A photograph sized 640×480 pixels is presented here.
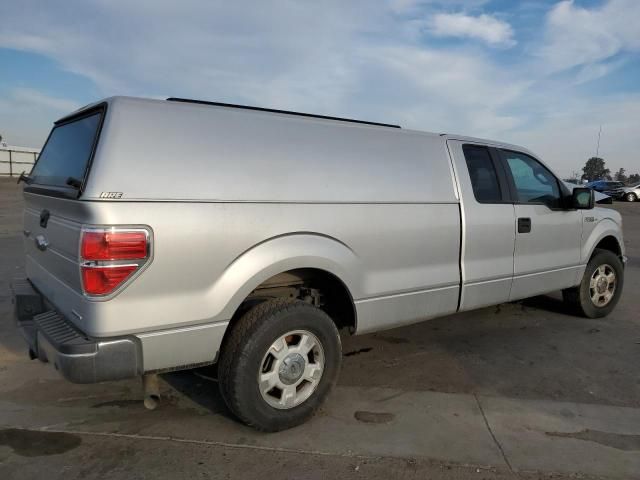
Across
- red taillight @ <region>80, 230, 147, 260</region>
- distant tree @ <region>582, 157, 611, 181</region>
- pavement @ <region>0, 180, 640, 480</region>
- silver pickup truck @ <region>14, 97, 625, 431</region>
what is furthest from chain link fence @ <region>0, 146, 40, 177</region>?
distant tree @ <region>582, 157, 611, 181</region>

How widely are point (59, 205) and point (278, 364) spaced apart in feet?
5.14

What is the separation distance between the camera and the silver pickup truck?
2.50 meters

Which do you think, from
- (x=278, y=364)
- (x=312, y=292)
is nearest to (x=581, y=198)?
(x=312, y=292)

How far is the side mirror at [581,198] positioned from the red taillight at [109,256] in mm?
4122

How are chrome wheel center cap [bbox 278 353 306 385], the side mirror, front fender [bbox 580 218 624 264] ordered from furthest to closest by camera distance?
front fender [bbox 580 218 624 264] < the side mirror < chrome wheel center cap [bbox 278 353 306 385]

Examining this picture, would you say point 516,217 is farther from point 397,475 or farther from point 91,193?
point 91,193

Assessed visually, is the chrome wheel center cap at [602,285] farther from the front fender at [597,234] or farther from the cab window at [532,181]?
the cab window at [532,181]

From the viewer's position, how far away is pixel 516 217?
173 inches

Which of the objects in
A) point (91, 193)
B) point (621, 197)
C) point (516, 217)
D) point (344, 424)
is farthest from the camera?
point (621, 197)

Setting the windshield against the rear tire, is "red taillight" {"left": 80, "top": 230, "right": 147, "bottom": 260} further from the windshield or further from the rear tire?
the rear tire

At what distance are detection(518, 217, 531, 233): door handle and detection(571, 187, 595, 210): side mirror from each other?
0.71 m

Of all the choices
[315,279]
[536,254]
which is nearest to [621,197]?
[536,254]

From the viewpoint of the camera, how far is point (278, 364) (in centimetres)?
303

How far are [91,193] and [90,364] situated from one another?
0.85m
